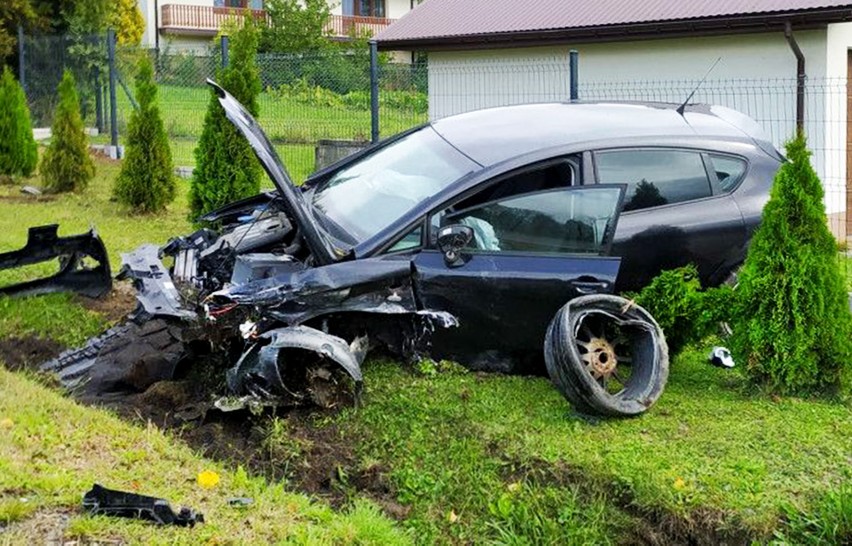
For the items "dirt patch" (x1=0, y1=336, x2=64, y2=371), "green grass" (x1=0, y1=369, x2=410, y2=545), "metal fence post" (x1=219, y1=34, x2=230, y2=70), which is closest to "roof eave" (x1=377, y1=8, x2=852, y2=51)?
"metal fence post" (x1=219, y1=34, x2=230, y2=70)

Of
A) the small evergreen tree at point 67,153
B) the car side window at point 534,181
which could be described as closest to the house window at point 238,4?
the small evergreen tree at point 67,153

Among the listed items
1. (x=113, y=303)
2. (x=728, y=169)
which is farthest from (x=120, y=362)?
(x=728, y=169)

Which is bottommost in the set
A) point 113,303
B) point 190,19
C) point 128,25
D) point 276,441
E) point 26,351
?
point 276,441

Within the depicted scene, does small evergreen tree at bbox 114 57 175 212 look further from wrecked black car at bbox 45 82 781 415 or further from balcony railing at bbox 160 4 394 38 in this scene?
balcony railing at bbox 160 4 394 38

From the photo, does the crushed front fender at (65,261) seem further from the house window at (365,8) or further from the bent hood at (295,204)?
the house window at (365,8)

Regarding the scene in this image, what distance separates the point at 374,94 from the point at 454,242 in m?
7.55

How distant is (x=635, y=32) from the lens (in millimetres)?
13617

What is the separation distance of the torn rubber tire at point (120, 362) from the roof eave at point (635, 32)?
8469mm

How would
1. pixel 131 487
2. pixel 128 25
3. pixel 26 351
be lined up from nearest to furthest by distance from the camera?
pixel 131 487 < pixel 26 351 < pixel 128 25

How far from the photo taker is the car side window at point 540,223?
5824mm

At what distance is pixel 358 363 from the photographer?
554cm

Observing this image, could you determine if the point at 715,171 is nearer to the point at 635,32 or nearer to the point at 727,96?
the point at 727,96

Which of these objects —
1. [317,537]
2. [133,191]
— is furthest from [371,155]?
[133,191]

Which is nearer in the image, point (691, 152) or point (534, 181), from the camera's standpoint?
point (534, 181)
